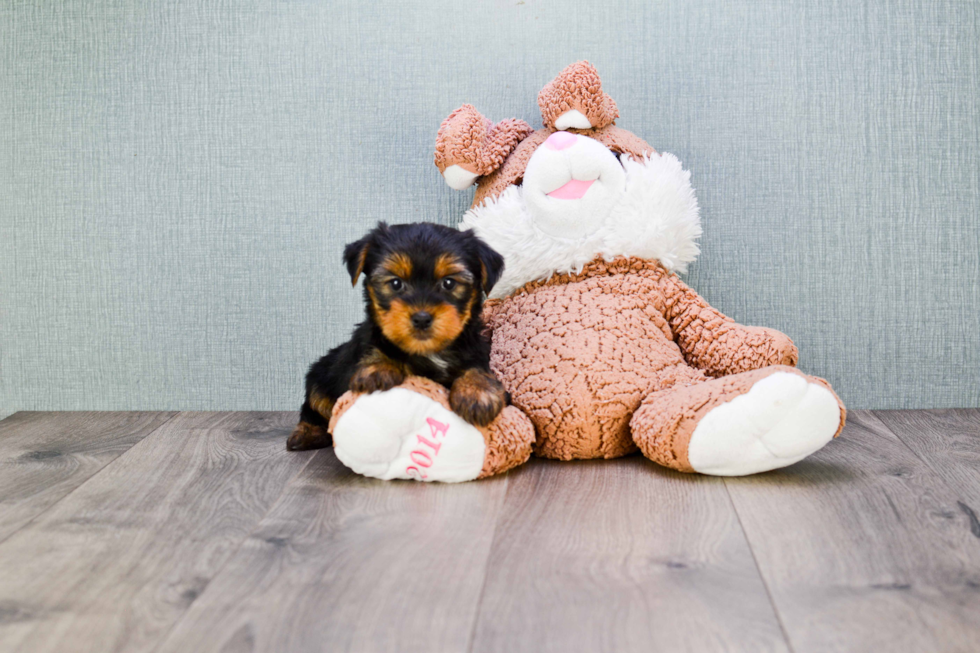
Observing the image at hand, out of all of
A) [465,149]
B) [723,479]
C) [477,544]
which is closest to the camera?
[477,544]

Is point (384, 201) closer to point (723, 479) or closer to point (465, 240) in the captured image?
point (465, 240)

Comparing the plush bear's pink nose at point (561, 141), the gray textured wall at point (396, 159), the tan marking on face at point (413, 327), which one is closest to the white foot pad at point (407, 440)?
the tan marking on face at point (413, 327)

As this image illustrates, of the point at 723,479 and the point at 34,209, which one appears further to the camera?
the point at 34,209

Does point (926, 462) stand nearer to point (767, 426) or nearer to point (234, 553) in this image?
point (767, 426)

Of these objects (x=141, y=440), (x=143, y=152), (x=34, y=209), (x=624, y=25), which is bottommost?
(x=141, y=440)

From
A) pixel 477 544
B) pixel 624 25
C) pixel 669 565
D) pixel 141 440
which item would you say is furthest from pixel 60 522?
pixel 624 25

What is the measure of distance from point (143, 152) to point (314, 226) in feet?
2.16

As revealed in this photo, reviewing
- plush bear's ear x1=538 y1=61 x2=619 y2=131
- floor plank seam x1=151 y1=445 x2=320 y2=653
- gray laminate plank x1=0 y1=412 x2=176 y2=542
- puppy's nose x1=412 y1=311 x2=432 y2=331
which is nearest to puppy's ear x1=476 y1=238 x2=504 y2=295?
puppy's nose x1=412 y1=311 x2=432 y2=331

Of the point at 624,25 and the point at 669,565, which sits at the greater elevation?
the point at 624,25

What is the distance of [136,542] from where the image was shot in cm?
157

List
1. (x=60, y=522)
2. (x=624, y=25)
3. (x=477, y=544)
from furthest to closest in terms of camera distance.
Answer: (x=624, y=25) < (x=60, y=522) < (x=477, y=544)

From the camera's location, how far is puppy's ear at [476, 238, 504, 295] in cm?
192

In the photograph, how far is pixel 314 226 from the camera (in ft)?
8.89

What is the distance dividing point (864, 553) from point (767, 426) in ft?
1.28
